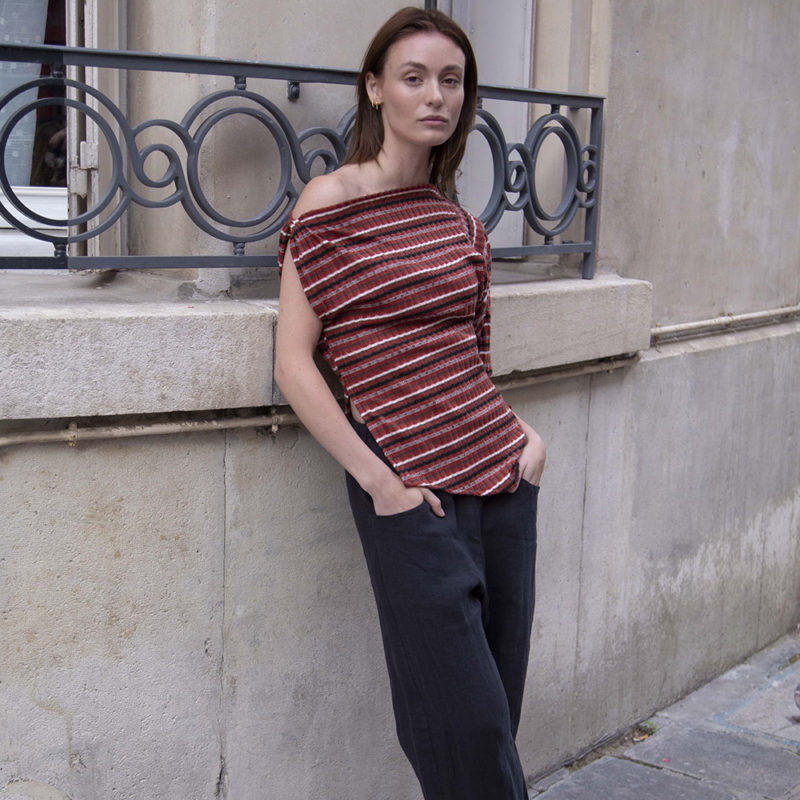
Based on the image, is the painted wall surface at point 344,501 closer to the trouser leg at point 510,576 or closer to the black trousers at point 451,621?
the black trousers at point 451,621

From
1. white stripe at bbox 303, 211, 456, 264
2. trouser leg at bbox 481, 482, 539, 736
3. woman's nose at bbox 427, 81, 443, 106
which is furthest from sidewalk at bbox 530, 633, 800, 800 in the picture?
woman's nose at bbox 427, 81, 443, 106

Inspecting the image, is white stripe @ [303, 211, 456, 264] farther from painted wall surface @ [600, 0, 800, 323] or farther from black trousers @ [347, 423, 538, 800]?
painted wall surface @ [600, 0, 800, 323]

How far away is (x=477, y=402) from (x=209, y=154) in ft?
3.36

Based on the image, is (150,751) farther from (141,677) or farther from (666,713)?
(666,713)

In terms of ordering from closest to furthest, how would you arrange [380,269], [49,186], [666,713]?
1. [380,269]
2. [49,186]
3. [666,713]

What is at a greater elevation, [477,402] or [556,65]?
[556,65]

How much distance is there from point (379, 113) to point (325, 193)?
301 millimetres

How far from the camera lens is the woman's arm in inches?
103

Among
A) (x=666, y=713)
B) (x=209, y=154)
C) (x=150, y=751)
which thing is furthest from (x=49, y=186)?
(x=666, y=713)

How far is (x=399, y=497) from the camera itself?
265cm

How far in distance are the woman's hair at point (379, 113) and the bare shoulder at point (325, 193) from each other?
0.12 m

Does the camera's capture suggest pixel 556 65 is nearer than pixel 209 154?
No

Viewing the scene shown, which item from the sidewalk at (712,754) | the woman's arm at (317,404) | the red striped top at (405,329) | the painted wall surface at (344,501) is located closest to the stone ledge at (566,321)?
the painted wall surface at (344,501)

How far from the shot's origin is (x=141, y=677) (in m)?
2.89
